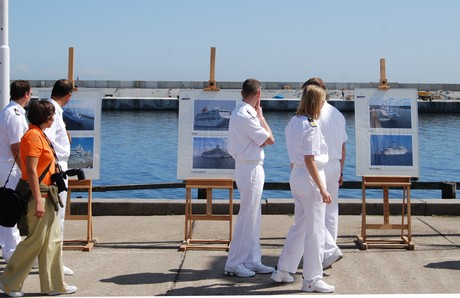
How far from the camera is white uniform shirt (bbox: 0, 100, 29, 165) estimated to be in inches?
271

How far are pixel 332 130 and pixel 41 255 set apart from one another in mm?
3060

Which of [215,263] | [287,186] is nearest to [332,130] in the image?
[215,263]

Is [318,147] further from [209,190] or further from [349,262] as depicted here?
[209,190]

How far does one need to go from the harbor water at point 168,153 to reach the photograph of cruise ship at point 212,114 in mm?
11785

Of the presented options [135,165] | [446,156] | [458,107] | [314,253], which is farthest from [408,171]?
[458,107]

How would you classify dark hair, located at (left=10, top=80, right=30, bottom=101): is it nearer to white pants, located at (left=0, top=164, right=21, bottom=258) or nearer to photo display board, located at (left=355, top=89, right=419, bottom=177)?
white pants, located at (left=0, top=164, right=21, bottom=258)

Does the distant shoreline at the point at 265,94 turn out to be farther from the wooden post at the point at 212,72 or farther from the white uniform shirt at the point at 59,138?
the white uniform shirt at the point at 59,138

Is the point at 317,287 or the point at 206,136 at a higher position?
the point at 206,136

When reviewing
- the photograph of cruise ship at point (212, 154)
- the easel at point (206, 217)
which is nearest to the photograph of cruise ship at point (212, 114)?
the photograph of cruise ship at point (212, 154)

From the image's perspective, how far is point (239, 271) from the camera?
22.7ft

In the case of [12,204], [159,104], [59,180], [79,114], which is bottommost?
[12,204]

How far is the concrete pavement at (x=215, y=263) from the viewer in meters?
6.48

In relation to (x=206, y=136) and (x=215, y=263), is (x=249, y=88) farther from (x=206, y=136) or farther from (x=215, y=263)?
(x=206, y=136)

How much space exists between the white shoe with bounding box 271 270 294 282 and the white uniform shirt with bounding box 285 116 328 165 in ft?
3.45
